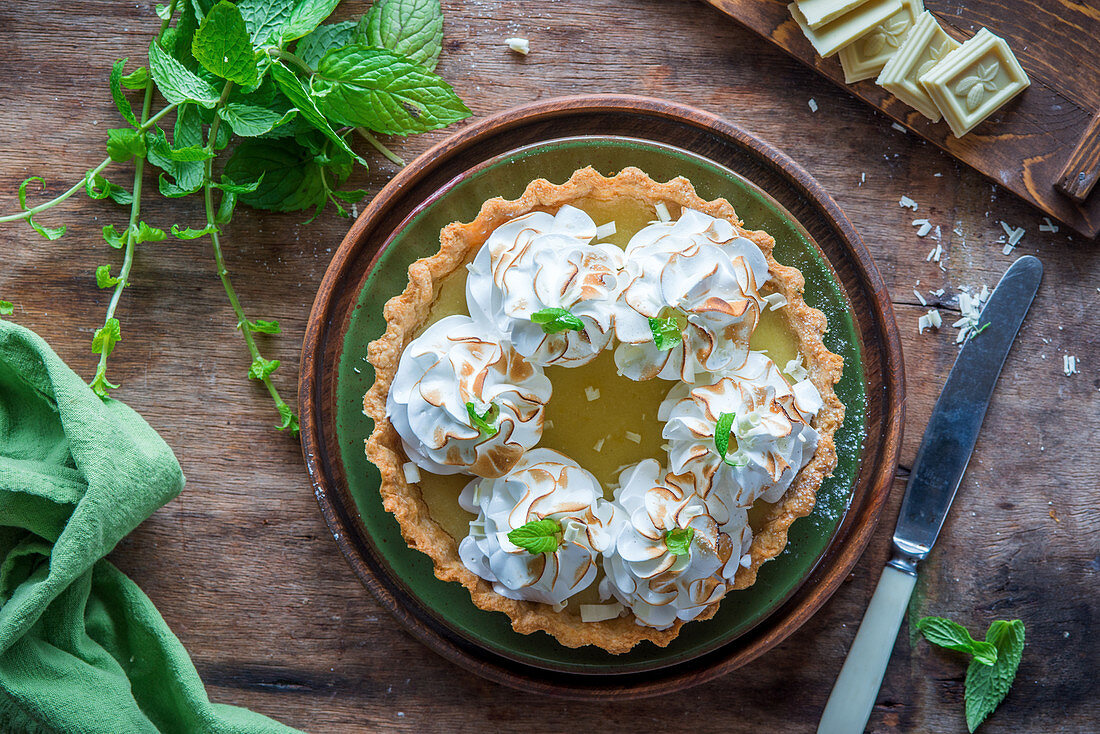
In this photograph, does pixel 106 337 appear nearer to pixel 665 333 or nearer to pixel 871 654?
pixel 665 333

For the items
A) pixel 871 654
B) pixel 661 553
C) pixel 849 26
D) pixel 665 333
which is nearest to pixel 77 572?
pixel 661 553

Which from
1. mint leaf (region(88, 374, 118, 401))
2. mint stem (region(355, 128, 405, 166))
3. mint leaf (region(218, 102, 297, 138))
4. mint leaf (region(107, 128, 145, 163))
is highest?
mint leaf (region(218, 102, 297, 138))

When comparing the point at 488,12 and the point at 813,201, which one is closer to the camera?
the point at 813,201

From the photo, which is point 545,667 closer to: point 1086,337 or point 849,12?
point 1086,337

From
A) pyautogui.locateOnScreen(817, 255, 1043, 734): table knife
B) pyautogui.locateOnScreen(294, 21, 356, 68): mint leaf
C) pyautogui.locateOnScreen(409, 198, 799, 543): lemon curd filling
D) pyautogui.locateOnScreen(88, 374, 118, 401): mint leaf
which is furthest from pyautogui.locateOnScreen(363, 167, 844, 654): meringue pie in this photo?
pyautogui.locateOnScreen(88, 374, 118, 401): mint leaf

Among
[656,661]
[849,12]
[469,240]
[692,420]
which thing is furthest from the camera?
[849,12]

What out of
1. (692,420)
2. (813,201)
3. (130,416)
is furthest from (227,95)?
(813,201)

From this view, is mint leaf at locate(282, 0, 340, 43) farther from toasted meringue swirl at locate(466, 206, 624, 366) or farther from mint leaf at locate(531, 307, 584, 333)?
mint leaf at locate(531, 307, 584, 333)
